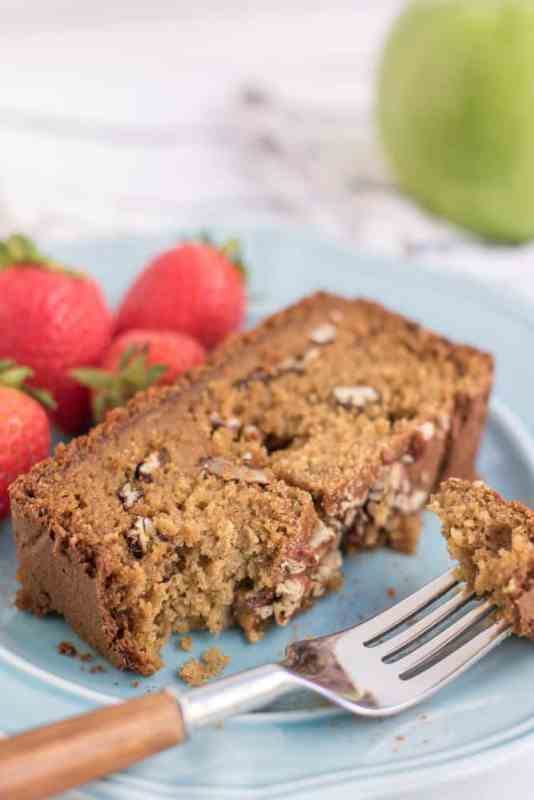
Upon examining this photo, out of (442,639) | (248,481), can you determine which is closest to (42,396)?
(248,481)

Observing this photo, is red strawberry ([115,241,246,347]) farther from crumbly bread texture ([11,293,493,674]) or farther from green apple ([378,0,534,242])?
green apple ([378,0,534,242])

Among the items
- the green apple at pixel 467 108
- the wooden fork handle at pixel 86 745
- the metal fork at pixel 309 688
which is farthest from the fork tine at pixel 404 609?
the green apple at pixel 467 108

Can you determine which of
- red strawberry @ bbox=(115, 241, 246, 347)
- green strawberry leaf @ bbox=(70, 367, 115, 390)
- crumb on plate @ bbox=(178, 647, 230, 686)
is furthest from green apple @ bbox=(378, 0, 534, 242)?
crumb on plate @ bbox=(178, 647, 230, 686)

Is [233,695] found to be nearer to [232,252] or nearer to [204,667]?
[204,667]

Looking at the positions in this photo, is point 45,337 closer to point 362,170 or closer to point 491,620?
point 491,620

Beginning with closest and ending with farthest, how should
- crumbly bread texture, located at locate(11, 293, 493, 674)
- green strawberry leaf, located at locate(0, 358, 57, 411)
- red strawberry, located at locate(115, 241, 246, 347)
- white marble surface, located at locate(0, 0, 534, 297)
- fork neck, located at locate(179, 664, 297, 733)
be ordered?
fork neck, located at locate(179, 664, 297, 733) < crumbly bread texture, located at locate(11, 293, 493, 674) < green strawberry leaf, located at locate(0, 358, 57, 411) < red strawberry, located at locate(115, 241, 246, 347) < white marble surface, located at locate(0, 0, 534, 297)

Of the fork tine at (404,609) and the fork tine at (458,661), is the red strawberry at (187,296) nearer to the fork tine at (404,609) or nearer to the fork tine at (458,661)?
the fork tine at (404,609)
